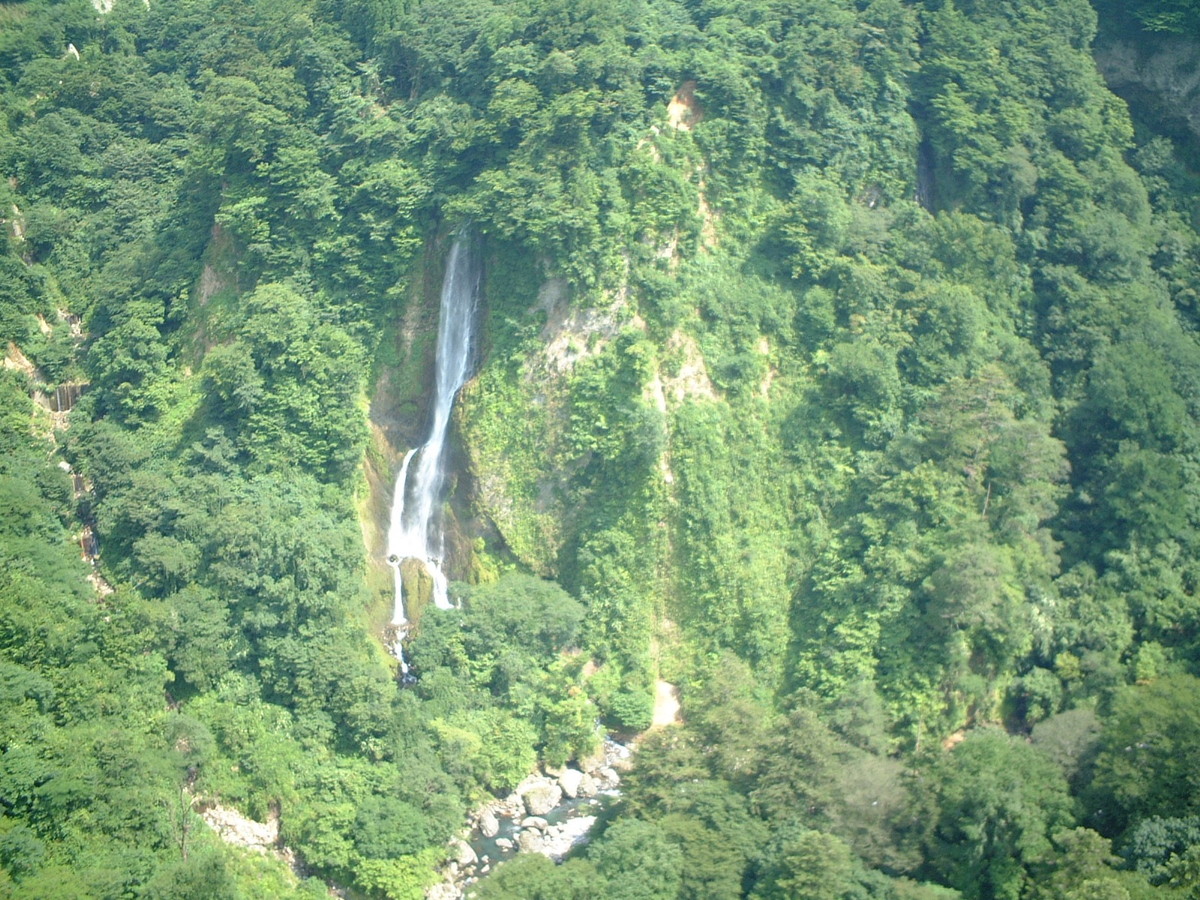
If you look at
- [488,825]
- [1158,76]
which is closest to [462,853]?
[488,825]

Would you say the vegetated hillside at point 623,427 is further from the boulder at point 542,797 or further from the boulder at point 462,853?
the boulder at point 462,853

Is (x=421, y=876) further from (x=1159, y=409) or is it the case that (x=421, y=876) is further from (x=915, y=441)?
(x=1159, y=409)

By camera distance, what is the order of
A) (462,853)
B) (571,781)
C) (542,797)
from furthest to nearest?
(571,781), (542,797), (462,853)

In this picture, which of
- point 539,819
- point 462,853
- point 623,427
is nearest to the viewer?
point 462,853

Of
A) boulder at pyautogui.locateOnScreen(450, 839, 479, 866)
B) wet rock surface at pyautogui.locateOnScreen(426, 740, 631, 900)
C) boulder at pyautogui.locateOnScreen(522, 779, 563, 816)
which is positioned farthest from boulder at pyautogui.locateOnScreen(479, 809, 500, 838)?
boulder at pyautogui.locateOnScreen(522, 779, 563, 816)

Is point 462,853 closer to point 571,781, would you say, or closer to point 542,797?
point 542,797

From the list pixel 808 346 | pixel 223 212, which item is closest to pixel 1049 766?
pixel 808 346

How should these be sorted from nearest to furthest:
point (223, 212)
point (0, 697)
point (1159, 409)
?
point (0, 697) < point (1159, 409) < point (223, 212)

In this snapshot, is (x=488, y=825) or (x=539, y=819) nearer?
(x=488, y=825)
